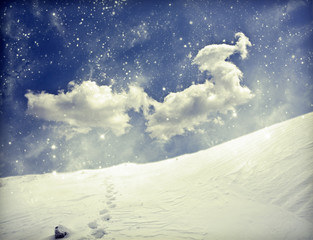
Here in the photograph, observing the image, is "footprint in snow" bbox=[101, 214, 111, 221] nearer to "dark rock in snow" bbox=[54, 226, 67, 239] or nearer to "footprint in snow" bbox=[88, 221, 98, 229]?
"footprint in snow" bbox=[88, 221, 98, 229]

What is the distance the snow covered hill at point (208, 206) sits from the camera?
16.0ft

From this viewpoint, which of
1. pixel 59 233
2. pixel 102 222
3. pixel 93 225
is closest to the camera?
pixel 59 233

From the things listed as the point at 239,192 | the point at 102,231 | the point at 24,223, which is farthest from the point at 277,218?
the point at 24,223

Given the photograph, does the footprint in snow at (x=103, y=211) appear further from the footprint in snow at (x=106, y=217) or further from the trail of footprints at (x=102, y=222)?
the footprint in snow at (x=106, y=217)

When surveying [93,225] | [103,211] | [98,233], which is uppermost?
[103,211]

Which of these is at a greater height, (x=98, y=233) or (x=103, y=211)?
(x=103, y=211)

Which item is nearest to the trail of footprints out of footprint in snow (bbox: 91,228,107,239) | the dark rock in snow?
footprint in snow (bbox: 91,228,107,239)

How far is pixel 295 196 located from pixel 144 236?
486 centimetres

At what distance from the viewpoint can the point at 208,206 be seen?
6.36 meters

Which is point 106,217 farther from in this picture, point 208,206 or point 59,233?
point 208,206

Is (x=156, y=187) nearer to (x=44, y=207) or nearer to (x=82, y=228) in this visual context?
(x=82, y=228)

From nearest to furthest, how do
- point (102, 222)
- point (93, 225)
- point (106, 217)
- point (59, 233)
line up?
point (59, 233) < point (93, 225) < point (102, 222) < point (106, 217)

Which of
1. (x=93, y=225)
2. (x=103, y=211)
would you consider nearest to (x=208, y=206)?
(x=93, y=225)

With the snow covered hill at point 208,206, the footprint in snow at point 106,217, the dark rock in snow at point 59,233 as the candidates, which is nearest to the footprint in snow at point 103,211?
the snow covered hill at point 208,206
